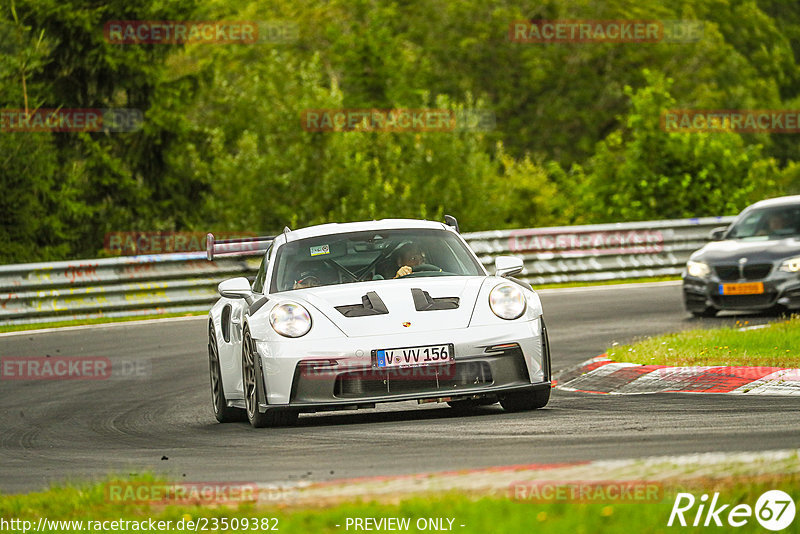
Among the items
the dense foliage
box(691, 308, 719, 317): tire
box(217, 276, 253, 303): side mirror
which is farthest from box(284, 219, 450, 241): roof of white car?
the dense foliage

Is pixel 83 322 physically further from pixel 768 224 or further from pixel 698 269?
pixel 768 224

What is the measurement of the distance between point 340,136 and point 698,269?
22.4 metres

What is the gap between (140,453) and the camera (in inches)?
342

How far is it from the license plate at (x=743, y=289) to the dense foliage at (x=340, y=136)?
1371 centimetres

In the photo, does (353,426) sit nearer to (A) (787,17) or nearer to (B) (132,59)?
(B) (132,59)

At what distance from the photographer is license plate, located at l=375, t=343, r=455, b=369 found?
9109mm

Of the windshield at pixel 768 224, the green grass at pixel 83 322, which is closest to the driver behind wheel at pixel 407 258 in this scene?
the windshield at pixel 768 224

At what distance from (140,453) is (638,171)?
2438cm

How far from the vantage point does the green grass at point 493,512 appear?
5.14 metres

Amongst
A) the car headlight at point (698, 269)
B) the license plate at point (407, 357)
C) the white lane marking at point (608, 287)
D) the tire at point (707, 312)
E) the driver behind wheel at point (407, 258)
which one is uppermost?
the driver behind wheel at point (407, 258)

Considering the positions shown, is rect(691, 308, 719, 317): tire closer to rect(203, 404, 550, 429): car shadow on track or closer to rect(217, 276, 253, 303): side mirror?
rect(203, 404, 550, 429): car shadow on track

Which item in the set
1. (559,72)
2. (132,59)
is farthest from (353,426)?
(559,72)

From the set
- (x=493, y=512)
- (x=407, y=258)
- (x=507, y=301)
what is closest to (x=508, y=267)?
(x=507, y=301)

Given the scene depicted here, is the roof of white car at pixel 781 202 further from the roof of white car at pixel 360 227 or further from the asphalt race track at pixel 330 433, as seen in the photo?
the roof of white car at pixel 360 227
